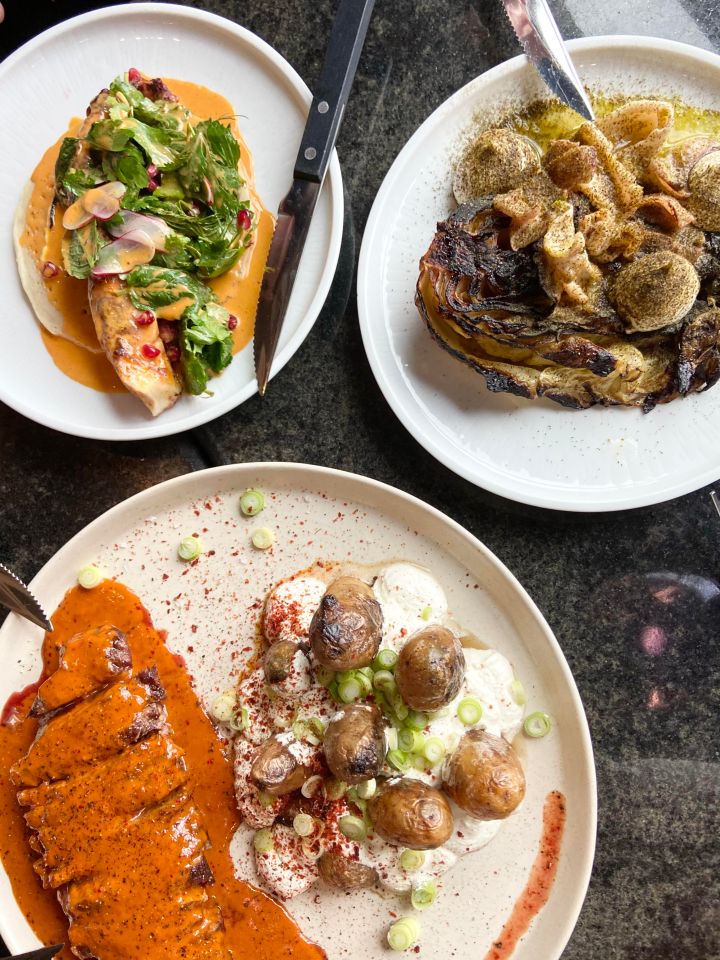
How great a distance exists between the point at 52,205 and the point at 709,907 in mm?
2966

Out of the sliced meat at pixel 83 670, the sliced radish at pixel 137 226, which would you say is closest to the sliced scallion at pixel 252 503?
the sliced meat at pixel 83 670

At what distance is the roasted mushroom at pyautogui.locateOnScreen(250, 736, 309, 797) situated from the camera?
193 cm

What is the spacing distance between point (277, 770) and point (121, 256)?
1.48 m

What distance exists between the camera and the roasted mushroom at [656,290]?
72.3 inches

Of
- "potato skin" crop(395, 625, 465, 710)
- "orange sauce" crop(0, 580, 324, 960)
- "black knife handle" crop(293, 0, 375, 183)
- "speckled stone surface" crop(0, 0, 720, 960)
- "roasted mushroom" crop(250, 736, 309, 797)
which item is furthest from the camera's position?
"speckled stone surface" crop(0, 0, 720, 960)

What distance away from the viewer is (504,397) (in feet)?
7.04

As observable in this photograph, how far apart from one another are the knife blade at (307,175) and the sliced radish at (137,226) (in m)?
0.32

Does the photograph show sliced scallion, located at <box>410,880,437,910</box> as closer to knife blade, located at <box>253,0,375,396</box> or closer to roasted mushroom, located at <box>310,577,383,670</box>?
roasted mushroom, located at <box>310,577,383,670</box>

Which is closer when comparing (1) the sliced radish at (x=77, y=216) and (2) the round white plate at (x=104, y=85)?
(1) the sliced radish at (x=77, y=216)

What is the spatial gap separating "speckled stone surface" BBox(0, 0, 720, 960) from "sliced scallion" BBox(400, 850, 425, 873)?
26.1 inches

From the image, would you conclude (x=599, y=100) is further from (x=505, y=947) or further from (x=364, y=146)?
(x=505, y=947)

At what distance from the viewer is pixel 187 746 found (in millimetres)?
2189

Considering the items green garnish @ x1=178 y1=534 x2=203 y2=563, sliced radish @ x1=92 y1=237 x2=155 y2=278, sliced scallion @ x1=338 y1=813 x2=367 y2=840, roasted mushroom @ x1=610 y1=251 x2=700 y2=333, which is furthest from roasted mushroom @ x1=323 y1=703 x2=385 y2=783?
sliced radish @ x1=92 y1=237 x2=155 y2=278

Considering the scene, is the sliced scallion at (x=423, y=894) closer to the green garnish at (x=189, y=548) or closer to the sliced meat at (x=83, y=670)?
the sliced meat at (x=83, y=670)
